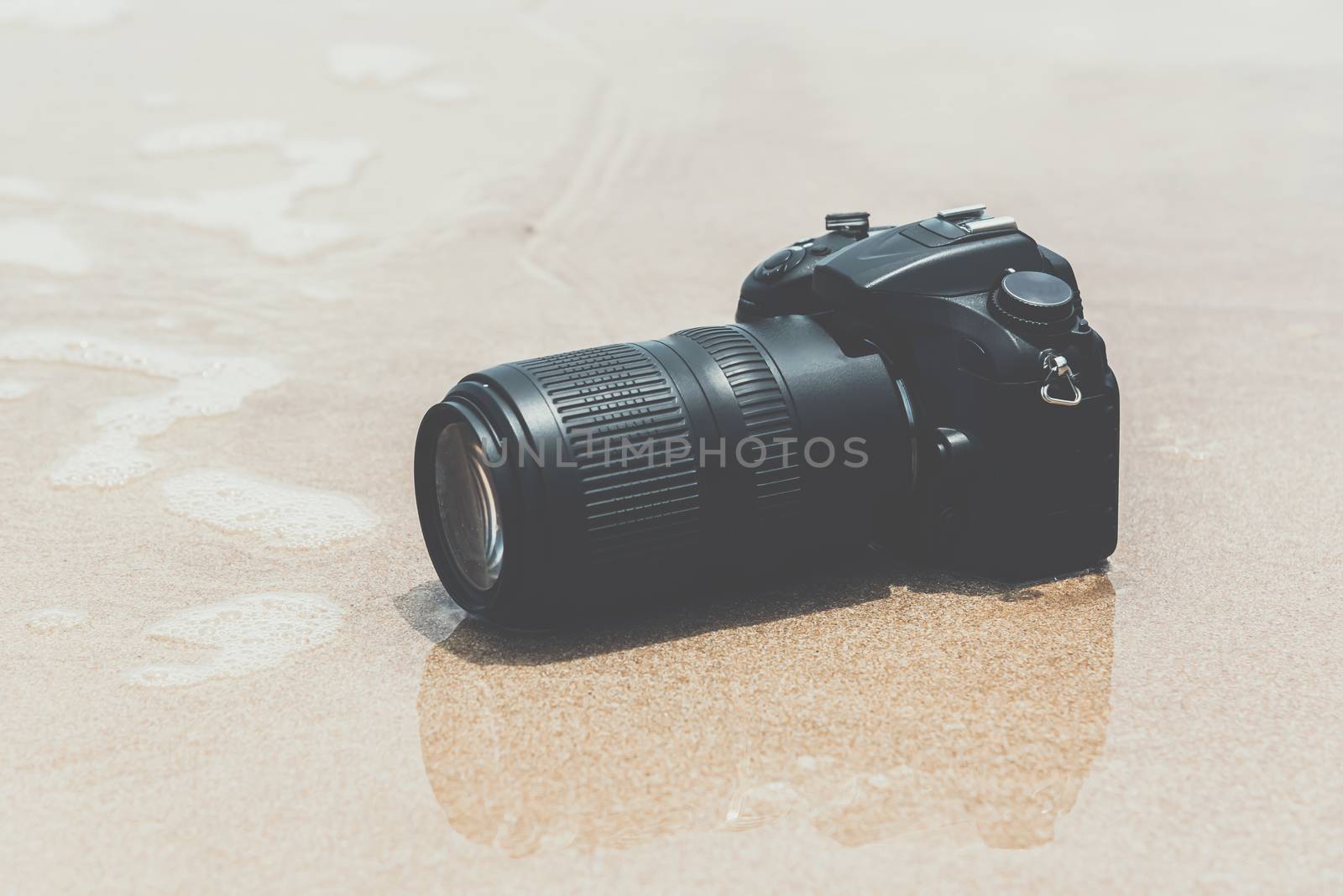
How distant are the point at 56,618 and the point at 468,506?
35.2 inches

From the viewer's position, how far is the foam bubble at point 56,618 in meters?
2.75

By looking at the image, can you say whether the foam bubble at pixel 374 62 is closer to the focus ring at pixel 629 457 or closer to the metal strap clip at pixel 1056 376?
the focus ring at pixel 629 457

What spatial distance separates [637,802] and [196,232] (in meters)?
3.96

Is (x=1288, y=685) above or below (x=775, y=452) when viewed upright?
below

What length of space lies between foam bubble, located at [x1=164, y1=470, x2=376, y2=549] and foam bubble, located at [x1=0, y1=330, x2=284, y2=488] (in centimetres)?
20

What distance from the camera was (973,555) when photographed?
9.15ft

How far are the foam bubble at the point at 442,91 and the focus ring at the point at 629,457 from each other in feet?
15.5

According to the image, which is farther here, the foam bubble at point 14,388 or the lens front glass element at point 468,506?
the foam bubble at point 14,388

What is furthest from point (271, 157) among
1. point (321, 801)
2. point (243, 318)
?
point (321, 801)

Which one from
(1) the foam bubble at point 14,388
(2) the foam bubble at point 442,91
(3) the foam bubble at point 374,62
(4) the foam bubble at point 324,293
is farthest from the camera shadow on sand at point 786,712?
(3) the foam bubble at point 374,62

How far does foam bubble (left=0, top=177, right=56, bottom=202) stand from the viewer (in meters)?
5.64

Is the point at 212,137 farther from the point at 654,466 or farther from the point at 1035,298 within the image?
the point at 1035,298

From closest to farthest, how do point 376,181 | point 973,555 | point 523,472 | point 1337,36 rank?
1. point 523,472
2. point 973,555
3. point 376,181
4. point 1337,36

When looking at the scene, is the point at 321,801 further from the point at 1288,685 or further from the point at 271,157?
the point at 271,157
